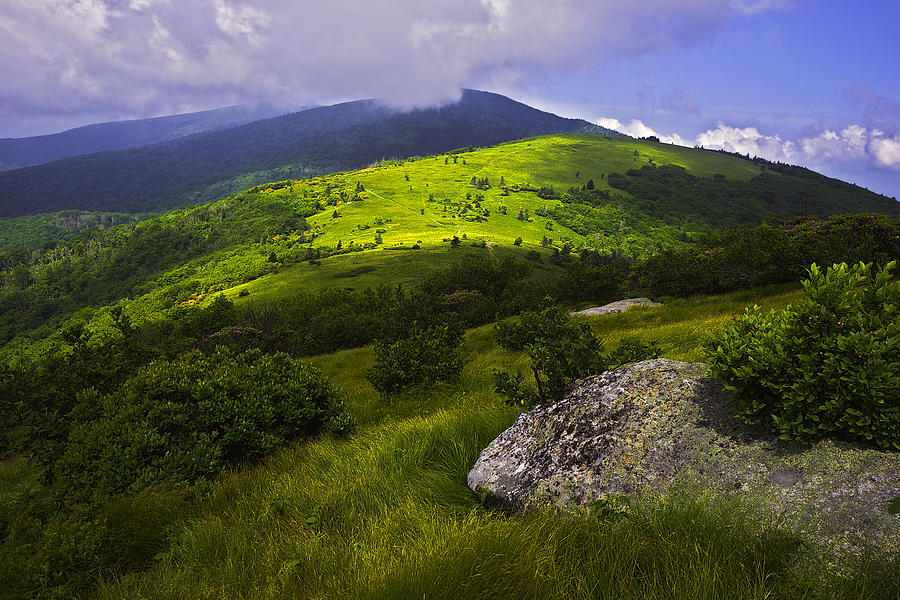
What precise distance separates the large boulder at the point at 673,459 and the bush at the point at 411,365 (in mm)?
5763

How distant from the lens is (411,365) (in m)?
10.2

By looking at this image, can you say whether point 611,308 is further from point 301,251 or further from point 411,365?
point 301,251

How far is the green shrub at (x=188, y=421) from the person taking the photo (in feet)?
17.3

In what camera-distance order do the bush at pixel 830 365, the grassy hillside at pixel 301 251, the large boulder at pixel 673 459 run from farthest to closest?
the grassy hillside at pixel 301 251
the bush at pixel 830 365
the large boulder at pixel 673 459

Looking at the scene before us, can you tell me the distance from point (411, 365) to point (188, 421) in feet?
16.6

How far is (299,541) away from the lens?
332 cm

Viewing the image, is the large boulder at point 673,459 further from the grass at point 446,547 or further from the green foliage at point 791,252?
the green foliage at point 791,252

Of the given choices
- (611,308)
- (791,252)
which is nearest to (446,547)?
(791,252)

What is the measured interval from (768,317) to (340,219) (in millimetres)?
194483

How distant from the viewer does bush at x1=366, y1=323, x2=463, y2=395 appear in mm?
10133

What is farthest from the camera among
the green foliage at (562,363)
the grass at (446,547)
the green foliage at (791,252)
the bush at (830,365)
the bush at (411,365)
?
the green foliage at (791,252)

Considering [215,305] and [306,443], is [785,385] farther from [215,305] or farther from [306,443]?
[215,305]

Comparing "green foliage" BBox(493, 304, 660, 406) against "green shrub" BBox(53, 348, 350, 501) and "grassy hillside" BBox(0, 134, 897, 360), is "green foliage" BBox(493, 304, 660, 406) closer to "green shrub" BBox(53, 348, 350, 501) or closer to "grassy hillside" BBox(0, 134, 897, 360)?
"green shrub" BBox(53, 348, 350, 501)

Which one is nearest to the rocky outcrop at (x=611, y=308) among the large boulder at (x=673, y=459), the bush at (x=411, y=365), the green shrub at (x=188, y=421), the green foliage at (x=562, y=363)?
the bush at (x=411, y=365)
